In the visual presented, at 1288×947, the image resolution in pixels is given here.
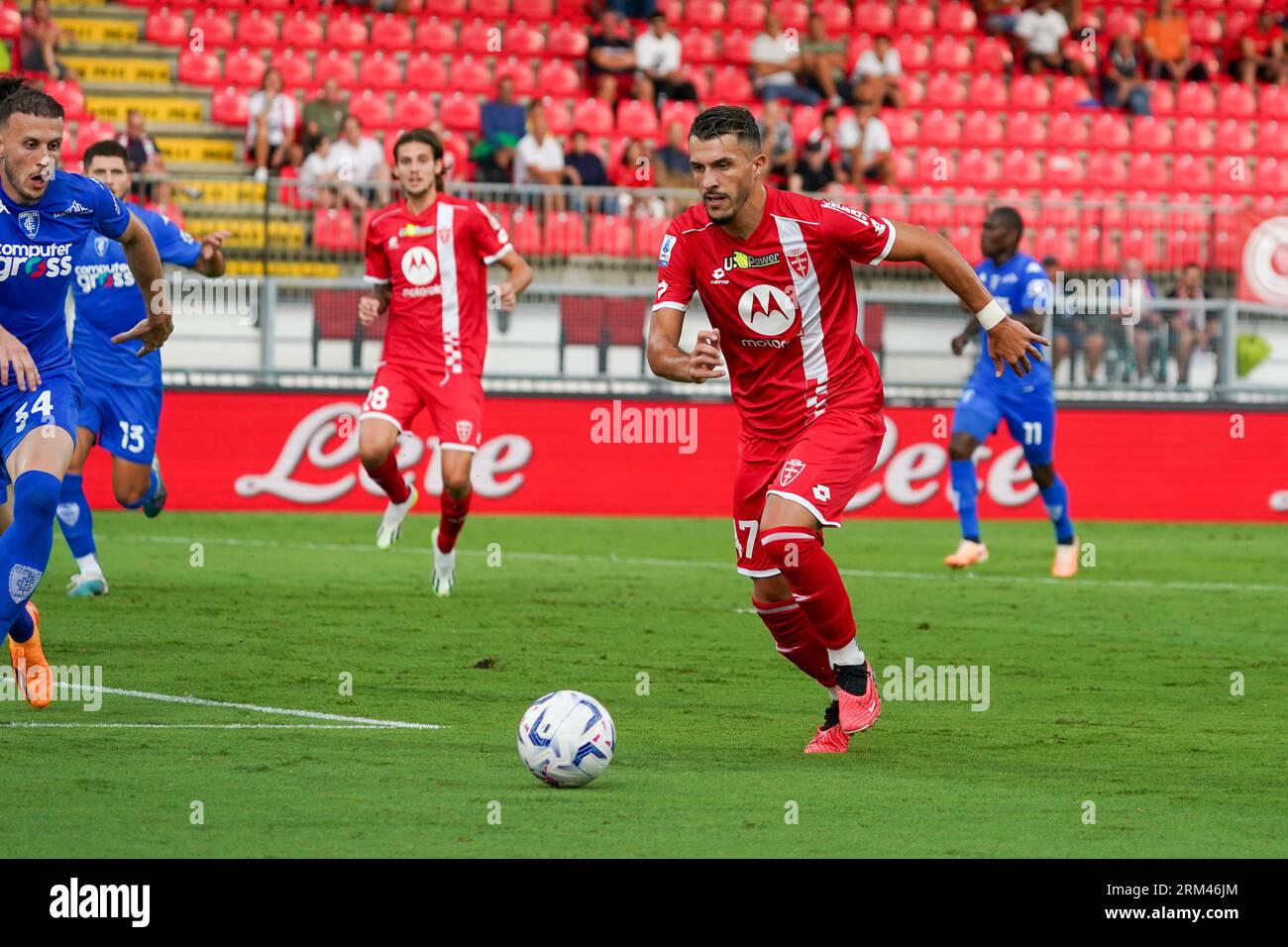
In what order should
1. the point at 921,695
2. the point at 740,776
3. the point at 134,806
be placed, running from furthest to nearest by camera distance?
the point at 921,695, the point at 740,776, the point at 134,806

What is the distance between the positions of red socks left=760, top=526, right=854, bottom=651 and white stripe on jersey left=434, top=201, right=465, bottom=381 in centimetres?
504

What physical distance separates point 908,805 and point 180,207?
12.9 m

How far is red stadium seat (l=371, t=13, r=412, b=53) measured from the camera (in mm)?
23672

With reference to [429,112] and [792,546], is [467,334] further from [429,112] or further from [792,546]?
[429,112]

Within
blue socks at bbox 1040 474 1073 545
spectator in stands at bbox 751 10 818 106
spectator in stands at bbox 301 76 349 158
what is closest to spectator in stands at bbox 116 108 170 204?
spectator in stands at bbox 301 76 349 158

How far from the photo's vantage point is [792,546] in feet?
23.7

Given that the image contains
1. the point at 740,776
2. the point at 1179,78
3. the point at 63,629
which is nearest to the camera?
the point at 740,776

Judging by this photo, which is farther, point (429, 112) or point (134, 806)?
point (429, 112)

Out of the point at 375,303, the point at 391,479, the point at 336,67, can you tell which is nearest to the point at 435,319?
the point at 375,303

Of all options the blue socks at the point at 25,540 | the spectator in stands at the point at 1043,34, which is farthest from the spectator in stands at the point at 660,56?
the blue socks at the point at 25,540

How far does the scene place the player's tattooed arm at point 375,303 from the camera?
11.7 meters

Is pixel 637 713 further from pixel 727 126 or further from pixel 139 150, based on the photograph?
pixel 139 150

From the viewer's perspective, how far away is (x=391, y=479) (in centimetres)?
1238

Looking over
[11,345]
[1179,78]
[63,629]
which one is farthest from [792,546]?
[1179,78]
